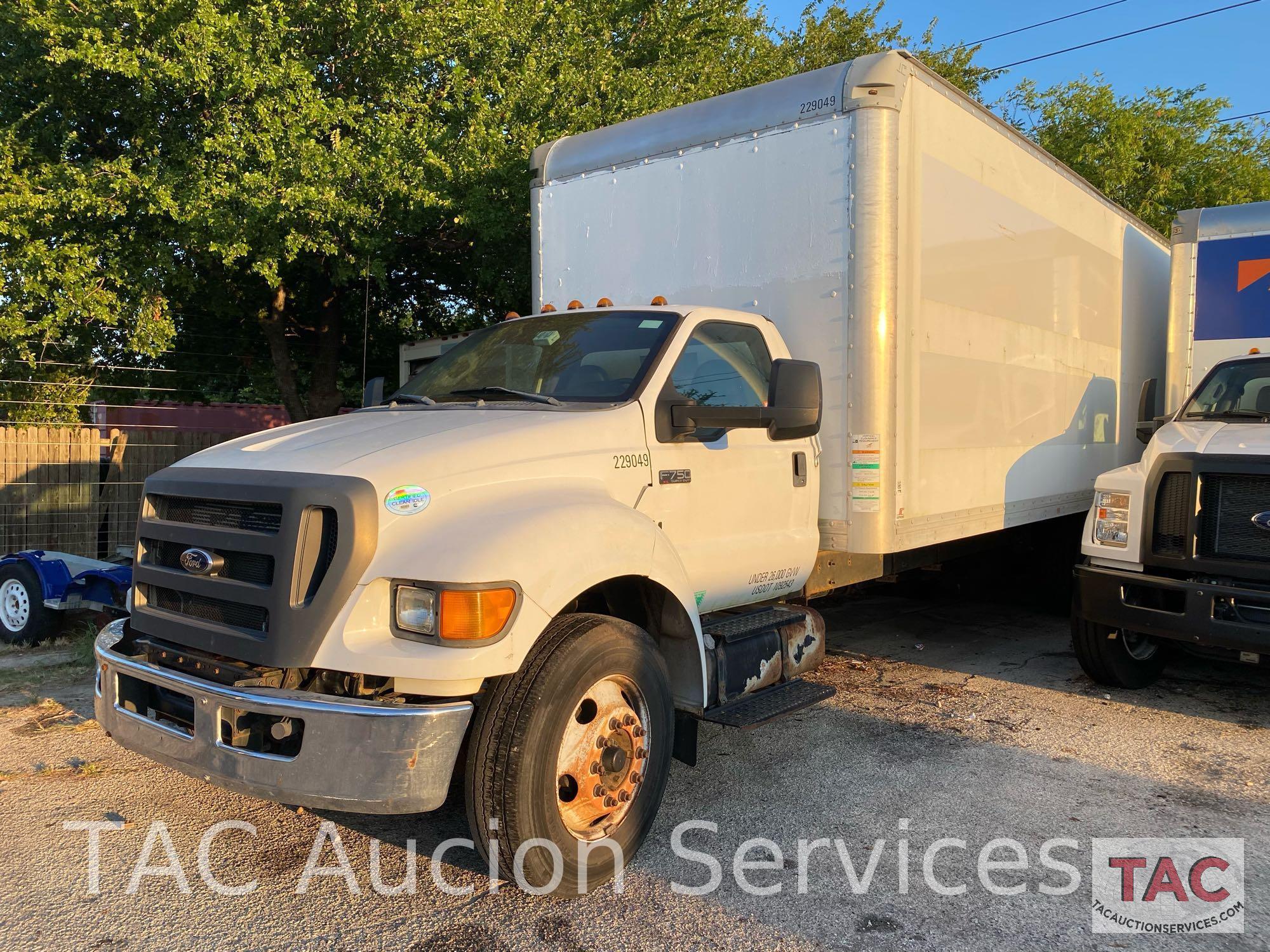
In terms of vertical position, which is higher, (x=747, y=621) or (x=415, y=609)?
(x=415, y=609)

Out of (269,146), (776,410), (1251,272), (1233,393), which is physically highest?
(269,146)

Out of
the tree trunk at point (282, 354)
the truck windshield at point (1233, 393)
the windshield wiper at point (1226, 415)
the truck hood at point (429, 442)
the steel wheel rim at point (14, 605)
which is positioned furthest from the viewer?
the tree trunk at point (282, 354)

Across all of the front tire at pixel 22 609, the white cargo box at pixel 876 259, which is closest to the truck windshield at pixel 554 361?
the white cargo box at pixel 876 259

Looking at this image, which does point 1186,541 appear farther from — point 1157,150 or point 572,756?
point 1157,150

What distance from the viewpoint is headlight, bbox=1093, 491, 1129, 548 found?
5.61m

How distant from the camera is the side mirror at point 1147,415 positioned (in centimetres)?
684

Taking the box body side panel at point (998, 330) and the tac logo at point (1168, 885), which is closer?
the tac logo at point (1168, 885)

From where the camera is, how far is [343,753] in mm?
2938

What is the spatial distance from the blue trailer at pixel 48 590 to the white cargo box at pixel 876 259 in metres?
3.63

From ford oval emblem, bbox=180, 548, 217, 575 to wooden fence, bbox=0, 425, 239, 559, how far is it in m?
7.69

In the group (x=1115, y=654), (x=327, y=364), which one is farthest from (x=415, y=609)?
(x=327, y=364)

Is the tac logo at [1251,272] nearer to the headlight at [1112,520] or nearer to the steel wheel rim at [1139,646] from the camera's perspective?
the headlight at [1112,520]

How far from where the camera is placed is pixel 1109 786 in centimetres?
439

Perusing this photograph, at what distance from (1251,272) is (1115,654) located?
3889mm
